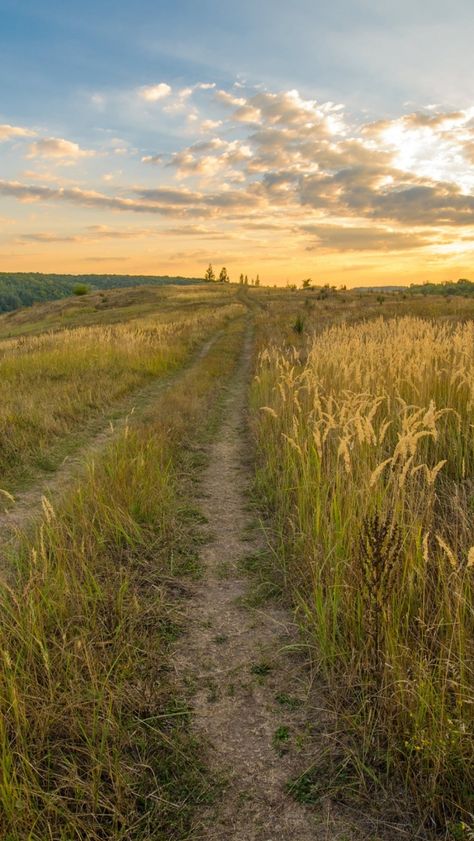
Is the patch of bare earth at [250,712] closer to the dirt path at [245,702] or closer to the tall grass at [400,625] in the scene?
the dirt path at [245,702]

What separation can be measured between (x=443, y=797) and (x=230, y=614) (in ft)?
6.53

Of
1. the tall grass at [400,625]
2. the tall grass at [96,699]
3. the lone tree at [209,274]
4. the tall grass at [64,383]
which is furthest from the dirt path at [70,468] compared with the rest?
the lone tree at [209,274]

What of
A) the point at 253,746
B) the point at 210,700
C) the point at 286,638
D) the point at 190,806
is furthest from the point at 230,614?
the point at 190,806

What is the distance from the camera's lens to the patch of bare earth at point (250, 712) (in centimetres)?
224

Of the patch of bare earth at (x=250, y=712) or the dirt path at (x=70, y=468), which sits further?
the dirt path at (x=70, y=468)

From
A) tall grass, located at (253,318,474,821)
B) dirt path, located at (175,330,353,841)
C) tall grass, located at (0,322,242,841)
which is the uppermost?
tall grass, located at (253,318,474,821)

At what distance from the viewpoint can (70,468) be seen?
7.72 m

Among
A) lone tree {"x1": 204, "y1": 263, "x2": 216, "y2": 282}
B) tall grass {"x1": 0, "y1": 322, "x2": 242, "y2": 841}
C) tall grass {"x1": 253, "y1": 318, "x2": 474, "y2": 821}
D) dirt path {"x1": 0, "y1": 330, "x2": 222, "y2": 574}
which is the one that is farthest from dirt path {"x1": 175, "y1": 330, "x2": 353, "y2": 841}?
lone tree {"x1": 204, "y1": 263, "x2": 216, "y2": 282}

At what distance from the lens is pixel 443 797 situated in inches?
84.7

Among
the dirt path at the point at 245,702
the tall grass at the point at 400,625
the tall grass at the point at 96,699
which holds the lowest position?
the dirt path at the point at 245,702

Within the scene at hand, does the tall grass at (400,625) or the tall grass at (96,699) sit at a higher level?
the tall grass at (400,625)

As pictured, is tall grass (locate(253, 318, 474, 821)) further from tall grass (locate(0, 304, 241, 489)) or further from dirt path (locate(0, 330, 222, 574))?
tall grass (locate(0, 304, 241, 489))

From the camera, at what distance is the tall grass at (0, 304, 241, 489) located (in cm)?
833

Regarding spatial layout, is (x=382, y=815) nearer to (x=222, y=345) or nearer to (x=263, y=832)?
(x=263, y=832)
